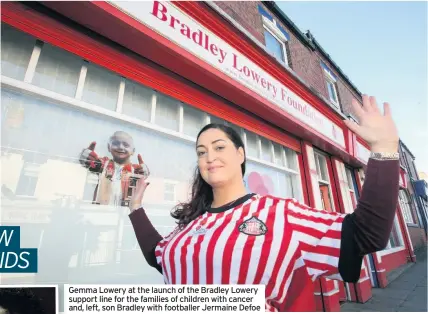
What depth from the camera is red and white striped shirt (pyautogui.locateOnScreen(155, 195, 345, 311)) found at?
1098 millimetres

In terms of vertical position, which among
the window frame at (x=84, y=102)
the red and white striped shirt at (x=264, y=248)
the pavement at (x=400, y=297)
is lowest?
the pavement at (x=400, y=297)

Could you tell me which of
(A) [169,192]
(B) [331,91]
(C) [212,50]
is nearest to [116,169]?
(A) [169,192]

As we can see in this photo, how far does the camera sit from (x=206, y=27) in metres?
2.84

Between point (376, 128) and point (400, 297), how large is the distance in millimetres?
5170

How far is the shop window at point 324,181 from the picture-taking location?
16.0 feet

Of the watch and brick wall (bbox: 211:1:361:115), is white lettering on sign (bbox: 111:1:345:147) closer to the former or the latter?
brick wall (bbox: 211:1:361:115)

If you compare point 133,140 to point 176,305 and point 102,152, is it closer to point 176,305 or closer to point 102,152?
point 102,152

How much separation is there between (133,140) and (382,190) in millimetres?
2013

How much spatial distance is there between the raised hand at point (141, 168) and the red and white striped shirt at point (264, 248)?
1.03 meters

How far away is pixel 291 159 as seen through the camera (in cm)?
425

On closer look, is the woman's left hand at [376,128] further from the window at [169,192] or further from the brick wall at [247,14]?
the brick wall at [247,14]

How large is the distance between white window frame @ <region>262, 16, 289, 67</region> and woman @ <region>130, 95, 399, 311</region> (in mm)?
4806

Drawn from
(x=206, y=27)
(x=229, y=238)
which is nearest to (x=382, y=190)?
(x=229, y=238)
